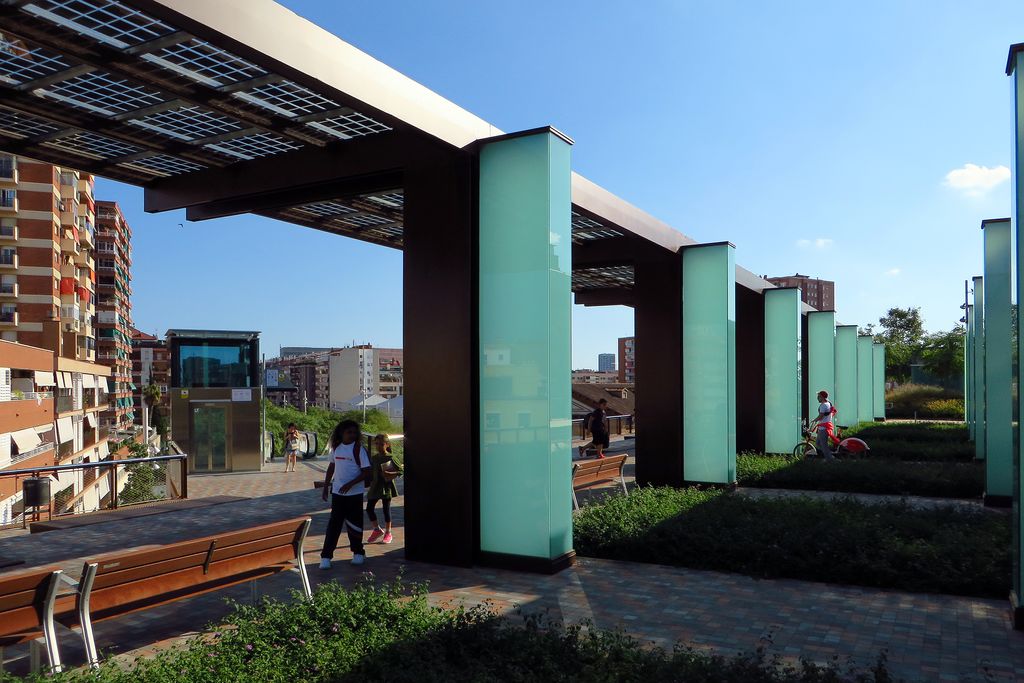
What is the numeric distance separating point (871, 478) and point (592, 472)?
6.30 m

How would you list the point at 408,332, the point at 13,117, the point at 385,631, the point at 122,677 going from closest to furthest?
the point at 122,677 < the point at 385,631 < the point at 13,117 < the point at 408,332

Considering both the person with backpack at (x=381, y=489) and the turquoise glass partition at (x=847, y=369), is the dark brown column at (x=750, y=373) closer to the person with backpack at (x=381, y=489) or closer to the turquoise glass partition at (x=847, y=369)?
the person with backpack at (x=381, y=489)

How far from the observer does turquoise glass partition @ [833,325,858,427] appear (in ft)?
107

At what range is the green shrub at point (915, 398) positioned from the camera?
49.5 meters

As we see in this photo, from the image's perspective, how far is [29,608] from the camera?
190 inches

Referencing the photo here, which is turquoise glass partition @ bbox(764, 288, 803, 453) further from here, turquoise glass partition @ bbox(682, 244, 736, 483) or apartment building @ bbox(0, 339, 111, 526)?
apartment building @ bbox(0, 339, 111, 526)

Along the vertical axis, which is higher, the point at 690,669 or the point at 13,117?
the point at 13,117

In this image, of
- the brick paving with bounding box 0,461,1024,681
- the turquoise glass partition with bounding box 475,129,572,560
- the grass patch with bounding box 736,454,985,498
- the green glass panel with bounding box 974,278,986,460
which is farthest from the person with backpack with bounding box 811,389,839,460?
the turquoise glass partition with bounding box 475,129,572,560

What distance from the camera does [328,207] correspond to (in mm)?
11391

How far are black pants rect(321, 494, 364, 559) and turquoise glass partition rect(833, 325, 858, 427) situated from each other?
92.9ft

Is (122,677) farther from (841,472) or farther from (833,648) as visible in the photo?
(841,472)

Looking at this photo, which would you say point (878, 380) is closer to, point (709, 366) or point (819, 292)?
point (709, 366)

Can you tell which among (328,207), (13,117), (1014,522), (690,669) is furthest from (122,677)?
(328,207)

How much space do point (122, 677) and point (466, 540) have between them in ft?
13.7
